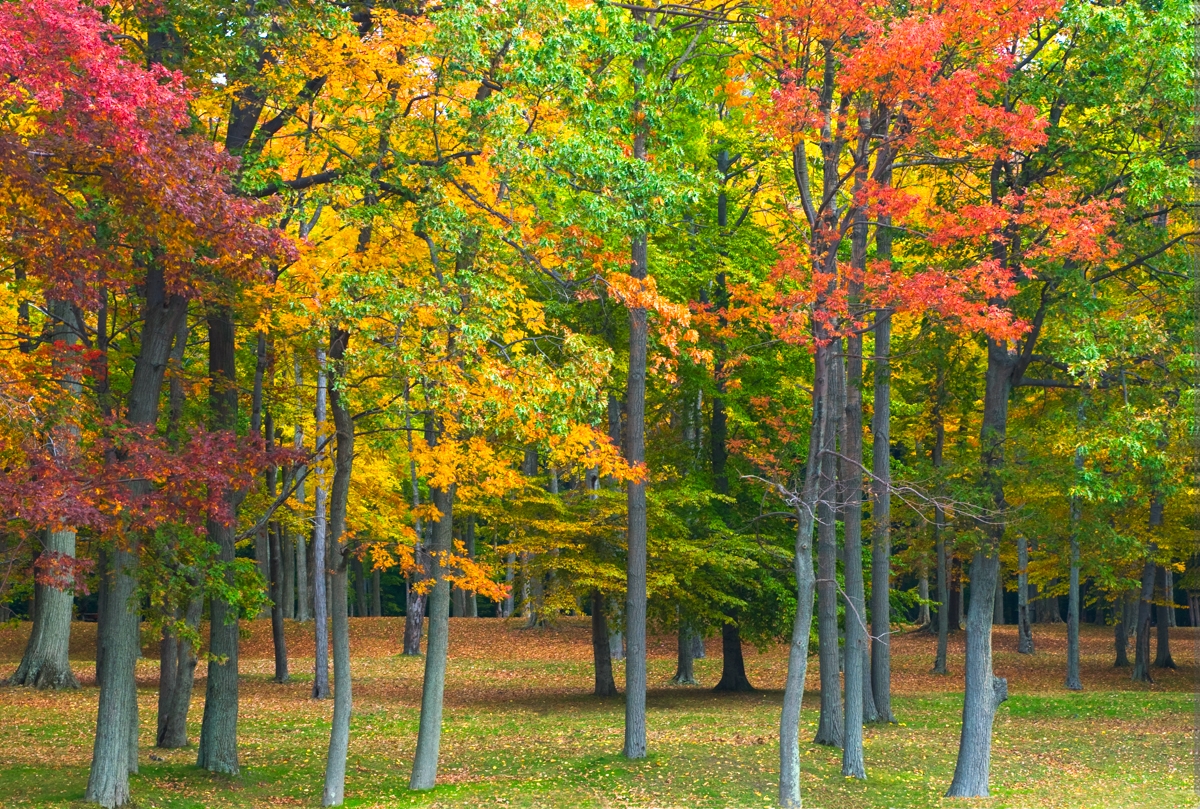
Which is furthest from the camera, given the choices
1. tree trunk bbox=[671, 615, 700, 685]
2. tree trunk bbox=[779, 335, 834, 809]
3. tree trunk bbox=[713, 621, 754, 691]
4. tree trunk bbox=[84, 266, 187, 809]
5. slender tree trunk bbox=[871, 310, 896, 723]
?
tree trunk bbox=[671, 615, 700, 685]

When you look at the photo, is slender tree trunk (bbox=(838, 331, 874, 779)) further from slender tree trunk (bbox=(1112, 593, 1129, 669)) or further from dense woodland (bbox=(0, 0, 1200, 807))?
slender tree trunk (bbox=(1112, 593, 1129, 669))

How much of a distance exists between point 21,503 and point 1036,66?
13102 mm

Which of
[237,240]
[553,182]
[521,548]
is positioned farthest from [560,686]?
[237,240]

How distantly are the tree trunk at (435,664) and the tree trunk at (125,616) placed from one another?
353 centimetres

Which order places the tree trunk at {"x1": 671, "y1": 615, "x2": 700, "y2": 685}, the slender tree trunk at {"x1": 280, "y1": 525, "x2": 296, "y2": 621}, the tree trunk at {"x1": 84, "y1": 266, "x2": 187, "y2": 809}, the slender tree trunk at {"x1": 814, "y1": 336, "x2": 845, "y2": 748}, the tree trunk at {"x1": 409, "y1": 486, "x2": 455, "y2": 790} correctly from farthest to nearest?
1. the slender tree trunk at {"x1": 280, "y1": 525, "x2": 296, "y2": 621}
2. the tree trunk at {"x1": 671, "y1": 615, "x2": 700, "y2": 685}
3. the slender tree trunk at {"x1": 814, "y1": 336, "x2": 845, "y2": 748}
4. the tree trunk at {"x1": 409, "y1": 486, "x2": 455, "y2": 790}
5. the tree trunk at {"x1": 84, "y1": 266, "x2": 187, "y2": 809}

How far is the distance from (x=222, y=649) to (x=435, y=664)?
9.81ft

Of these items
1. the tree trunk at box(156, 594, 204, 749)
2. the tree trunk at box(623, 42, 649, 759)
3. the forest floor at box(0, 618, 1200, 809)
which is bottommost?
the forest floor at box(0, 618, 1200, 809)

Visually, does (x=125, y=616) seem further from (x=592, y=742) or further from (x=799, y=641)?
(x=592, y=742)

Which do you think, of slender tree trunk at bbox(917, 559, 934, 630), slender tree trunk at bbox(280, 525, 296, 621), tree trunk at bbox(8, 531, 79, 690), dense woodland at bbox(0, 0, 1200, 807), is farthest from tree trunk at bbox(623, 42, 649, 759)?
slender tree trunk at bbox(280, 525, 296, 621)

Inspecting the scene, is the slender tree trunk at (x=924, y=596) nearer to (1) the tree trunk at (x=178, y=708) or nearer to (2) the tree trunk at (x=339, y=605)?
(1) the tree trunk at (x=178, y=708)

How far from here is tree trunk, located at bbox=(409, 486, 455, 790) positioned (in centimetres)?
1388

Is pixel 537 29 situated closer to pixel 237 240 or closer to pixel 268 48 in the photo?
pixel 268 48

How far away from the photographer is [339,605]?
44.0 feet

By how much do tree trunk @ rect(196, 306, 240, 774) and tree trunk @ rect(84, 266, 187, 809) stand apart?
1.44 m
